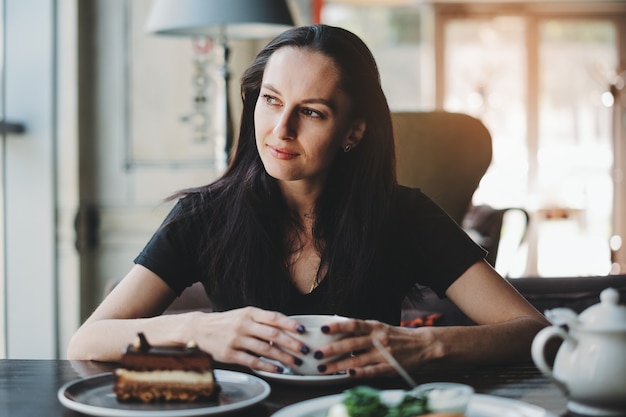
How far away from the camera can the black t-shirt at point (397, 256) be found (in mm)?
1560

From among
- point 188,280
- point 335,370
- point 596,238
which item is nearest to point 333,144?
point 188,280

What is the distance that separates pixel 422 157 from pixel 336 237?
4.59ft

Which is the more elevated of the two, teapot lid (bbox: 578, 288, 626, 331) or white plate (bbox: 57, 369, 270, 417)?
teapot lid (bbox: 578, 288, 626, 331)

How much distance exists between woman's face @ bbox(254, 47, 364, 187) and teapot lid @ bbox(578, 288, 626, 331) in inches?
25.7

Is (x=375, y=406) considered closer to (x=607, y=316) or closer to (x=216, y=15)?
(x=607, y=316)

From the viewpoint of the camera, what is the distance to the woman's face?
1472 millimetres

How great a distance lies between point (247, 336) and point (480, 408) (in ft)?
1.21

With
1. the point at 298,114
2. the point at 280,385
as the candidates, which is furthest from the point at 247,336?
the point at 298,114

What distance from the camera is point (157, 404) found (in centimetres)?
98

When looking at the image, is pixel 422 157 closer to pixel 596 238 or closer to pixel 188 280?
pixel 188 280

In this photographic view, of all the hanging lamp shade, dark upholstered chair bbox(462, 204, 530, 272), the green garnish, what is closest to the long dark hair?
the green garnish

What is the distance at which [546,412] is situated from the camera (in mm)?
914

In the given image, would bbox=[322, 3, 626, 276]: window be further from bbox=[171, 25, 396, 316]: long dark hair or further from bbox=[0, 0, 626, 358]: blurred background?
bbox=[171, 25, 396, 316]: long dark hair

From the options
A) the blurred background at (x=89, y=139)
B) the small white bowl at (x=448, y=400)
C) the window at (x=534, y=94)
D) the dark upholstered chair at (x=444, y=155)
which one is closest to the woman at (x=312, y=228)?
the small white bowl at (x=448, y=400)
